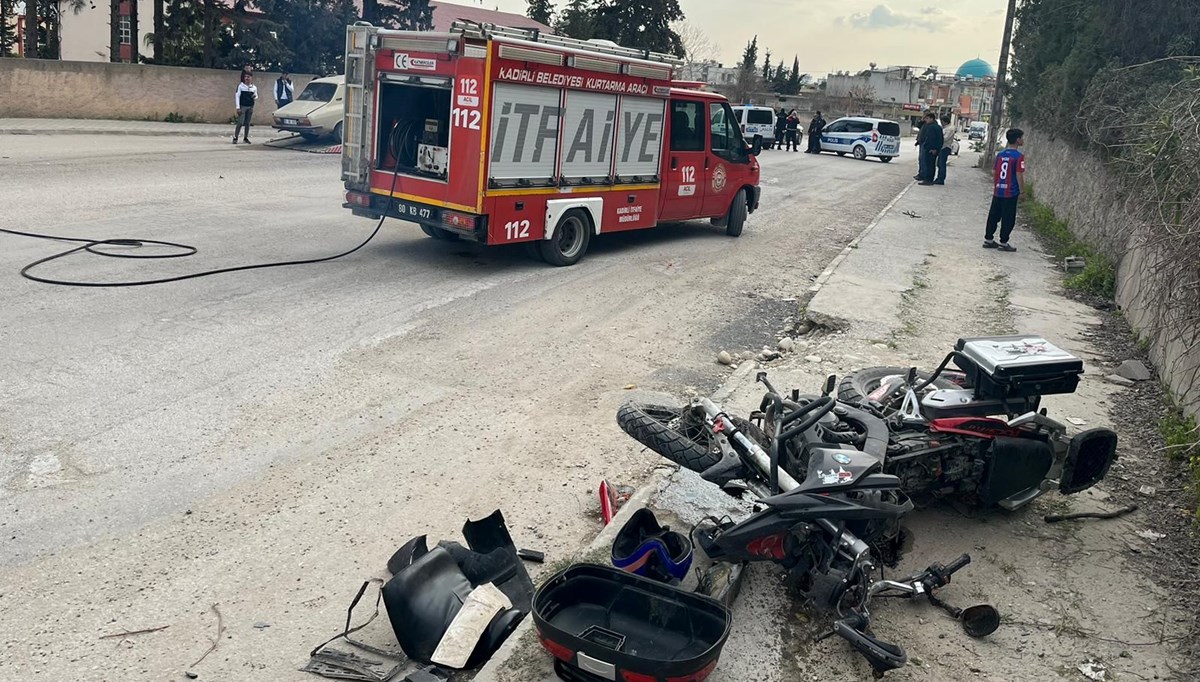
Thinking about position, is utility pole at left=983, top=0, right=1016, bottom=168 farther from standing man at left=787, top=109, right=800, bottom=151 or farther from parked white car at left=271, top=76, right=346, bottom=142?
parked white car at left=271, top=76, right=346, bottom=142

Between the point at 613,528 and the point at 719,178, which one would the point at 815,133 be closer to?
the point at 719,178

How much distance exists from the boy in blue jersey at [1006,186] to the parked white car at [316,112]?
Result: 1639cm

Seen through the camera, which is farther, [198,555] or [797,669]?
[198,555]

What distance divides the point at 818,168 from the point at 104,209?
80.1 feet

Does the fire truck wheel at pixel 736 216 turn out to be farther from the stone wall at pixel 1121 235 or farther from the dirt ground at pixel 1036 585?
the dirt ground at pixel 1036 585

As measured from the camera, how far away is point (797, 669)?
12.9 ft

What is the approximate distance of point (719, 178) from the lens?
14.6 m

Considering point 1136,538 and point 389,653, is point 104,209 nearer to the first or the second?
point 389,653

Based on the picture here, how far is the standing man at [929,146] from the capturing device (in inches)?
1065

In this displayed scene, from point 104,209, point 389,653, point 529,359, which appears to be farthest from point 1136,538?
point 104,209

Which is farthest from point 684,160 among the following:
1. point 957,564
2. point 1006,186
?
point 957,564

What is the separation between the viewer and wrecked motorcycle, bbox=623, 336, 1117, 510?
15.8 feet

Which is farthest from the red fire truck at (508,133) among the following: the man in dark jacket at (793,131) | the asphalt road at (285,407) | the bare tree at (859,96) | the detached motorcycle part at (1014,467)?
the bare tree at (859,96)

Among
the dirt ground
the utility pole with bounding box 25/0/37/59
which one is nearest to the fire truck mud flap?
the dirt ground
